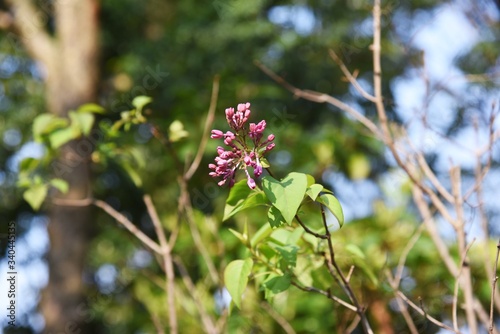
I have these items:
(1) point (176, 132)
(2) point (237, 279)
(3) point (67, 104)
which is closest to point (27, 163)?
(1) point (176, 132)

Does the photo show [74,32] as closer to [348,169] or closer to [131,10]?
[131,10]

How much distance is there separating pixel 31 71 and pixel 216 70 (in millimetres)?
2103

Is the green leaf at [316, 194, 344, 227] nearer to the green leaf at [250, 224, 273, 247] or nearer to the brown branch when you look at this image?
the green leaf at [250, 224, 273, 247]

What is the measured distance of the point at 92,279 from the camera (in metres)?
4.75

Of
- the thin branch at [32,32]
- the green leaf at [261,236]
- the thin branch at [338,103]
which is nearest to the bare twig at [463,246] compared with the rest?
the thin branch at [338,103]

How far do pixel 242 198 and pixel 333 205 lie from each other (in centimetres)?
11

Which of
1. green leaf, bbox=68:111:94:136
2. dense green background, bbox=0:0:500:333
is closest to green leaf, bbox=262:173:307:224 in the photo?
green leaf, bbox=68:111:94:136

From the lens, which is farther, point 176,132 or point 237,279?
point 176,132

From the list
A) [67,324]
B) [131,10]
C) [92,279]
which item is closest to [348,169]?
[67,324]

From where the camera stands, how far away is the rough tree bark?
3297 mm

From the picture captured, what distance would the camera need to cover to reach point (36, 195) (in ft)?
4.52

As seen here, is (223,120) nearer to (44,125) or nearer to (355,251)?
(44,125)

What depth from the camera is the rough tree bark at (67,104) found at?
330cm

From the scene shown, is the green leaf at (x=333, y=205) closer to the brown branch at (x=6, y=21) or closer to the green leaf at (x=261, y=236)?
the green leaf at (x=261, y=236)
